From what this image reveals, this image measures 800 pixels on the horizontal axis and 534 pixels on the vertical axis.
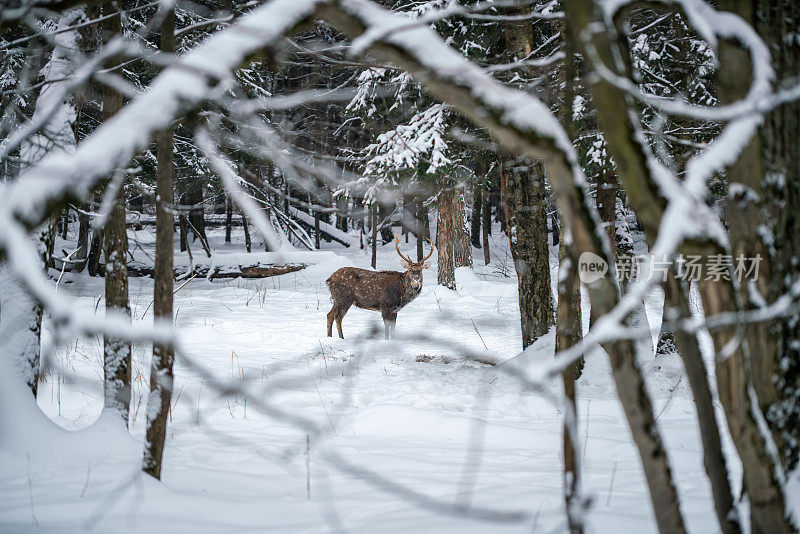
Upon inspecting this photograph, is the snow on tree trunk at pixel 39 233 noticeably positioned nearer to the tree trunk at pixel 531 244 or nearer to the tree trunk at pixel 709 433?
the tree trunk at pixel 709 433

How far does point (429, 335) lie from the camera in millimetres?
3254

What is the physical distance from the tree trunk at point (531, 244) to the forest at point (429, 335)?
0.12 feet

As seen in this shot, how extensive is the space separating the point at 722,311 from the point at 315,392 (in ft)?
13.5

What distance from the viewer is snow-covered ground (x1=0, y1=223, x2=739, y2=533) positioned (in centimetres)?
226

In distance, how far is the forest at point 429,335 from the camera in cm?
122

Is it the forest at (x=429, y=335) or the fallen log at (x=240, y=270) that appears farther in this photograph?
the fallen log at (x=240, y=270)

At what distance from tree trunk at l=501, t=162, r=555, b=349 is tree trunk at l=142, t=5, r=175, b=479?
425 cm

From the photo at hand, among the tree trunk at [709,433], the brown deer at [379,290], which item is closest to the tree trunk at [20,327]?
the tree trunk at [709,433]

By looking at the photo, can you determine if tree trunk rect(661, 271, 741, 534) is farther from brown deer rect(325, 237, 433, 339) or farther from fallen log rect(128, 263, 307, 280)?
fallen log rect(128, 263, 307, 280)

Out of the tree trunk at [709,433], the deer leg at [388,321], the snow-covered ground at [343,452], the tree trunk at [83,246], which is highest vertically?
the tree trunk at [83,246]

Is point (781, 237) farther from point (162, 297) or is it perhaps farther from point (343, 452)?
point (343, 452)

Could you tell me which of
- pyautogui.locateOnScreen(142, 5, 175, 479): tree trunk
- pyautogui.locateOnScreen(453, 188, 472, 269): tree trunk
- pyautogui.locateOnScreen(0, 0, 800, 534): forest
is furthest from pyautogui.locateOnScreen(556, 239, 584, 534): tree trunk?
pyautogui.locateOnScreen(453, 188, 472, 269): tree trunk

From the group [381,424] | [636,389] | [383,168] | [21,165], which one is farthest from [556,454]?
[383,168]

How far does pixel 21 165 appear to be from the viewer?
130 inches
